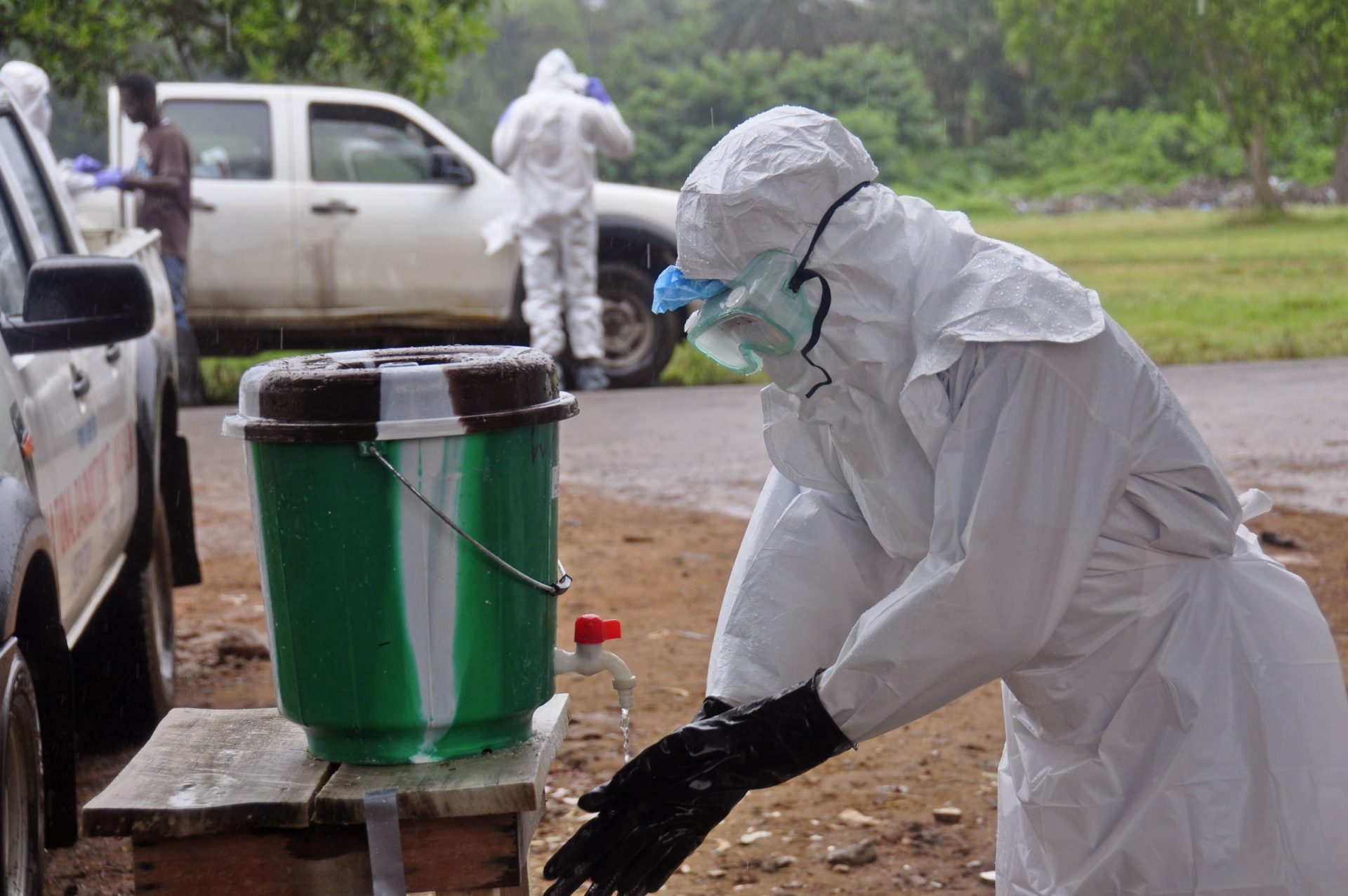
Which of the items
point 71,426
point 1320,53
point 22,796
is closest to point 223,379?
point 71,426

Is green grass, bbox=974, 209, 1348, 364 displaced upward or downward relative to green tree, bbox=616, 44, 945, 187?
downward

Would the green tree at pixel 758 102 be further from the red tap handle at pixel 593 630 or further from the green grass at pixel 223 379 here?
the red tap handle at pixel 593 630

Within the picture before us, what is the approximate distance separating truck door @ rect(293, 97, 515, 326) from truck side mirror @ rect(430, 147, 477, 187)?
15mm

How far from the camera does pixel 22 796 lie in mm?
2502

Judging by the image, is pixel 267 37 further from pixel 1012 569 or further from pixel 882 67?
pixel 882 67

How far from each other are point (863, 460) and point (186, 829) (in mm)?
1039

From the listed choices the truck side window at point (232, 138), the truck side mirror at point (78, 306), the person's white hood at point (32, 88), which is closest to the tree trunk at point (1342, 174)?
the truck side window at point (232, 138)

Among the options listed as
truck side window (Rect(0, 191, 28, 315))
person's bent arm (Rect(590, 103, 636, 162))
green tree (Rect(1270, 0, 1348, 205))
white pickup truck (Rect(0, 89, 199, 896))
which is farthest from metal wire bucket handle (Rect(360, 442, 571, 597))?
green tree (Rect(1270, 0, 1348, 205))

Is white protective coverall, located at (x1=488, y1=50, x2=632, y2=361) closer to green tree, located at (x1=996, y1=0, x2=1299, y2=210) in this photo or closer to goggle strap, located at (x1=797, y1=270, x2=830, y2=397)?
goggle strap, located at (x1=797, y1=270, x2=830, y2=397)

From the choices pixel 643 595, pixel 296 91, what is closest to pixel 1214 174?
pixel 296 91

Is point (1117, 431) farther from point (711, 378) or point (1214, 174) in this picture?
point (1214, 174)

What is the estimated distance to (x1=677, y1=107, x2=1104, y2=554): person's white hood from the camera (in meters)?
2.03

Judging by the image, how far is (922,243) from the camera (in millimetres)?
2168

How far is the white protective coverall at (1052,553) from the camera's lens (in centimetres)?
200
